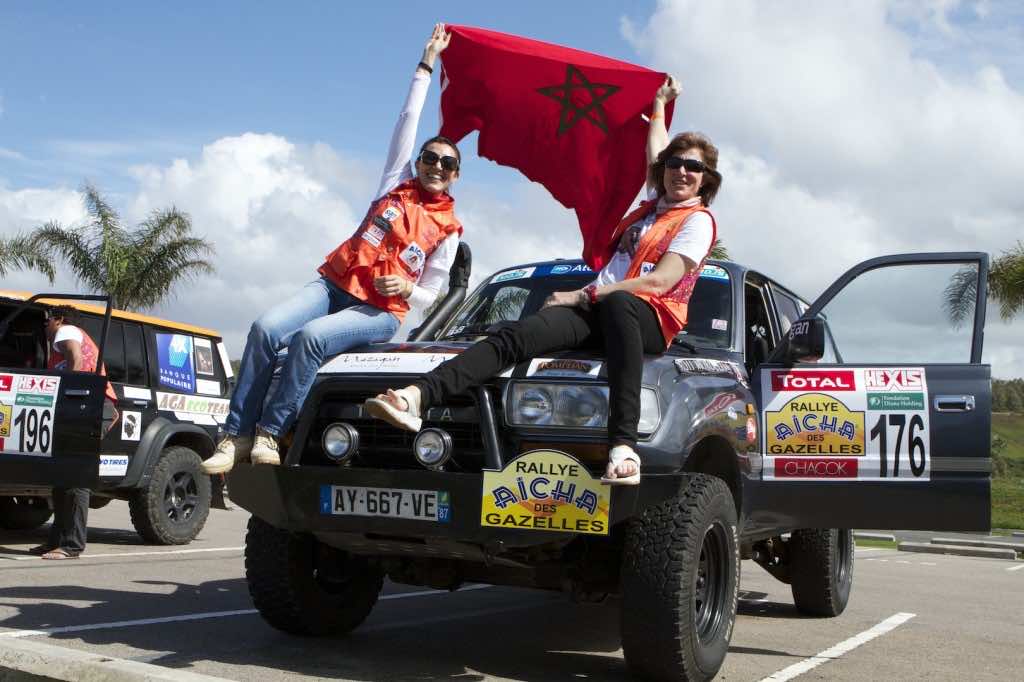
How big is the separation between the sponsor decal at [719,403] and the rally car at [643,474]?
14mm

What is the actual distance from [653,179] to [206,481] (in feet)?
20.6

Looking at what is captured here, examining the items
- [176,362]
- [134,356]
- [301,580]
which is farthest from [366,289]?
[176,362]

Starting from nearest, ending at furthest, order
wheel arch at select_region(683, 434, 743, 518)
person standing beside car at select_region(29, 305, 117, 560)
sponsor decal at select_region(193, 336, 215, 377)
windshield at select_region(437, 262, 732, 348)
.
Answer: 1. wheel arch at select_region(683, 434, 743, 518)
2. windshield at select_region(437, 262, 732, 348)
3. person standing beside car at select_region(29, 305, 117, 560)
4. sponsor decal at select_region(193, 336, 215, 377)

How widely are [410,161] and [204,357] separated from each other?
19.4ft

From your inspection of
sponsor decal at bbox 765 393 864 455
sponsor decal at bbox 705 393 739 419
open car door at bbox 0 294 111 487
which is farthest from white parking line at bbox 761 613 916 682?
open car door at bbox 0 294 111 487

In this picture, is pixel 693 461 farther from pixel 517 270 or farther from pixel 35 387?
pixel 35 387

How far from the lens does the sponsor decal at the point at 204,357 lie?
10.6m

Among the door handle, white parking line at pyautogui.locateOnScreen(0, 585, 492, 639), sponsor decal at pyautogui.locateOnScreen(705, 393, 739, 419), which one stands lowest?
white parking line at pyautogui.locateOnScreen(0, 585, 492, 639)

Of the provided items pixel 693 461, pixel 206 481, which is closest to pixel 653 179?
pixel 693 461

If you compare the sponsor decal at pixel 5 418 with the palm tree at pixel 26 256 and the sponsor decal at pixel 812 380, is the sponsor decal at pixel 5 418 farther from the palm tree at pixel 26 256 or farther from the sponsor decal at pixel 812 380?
the palm tree at pixel 26 256

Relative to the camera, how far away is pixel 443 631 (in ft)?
19.8

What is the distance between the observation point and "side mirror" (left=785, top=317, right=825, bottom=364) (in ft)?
17.6

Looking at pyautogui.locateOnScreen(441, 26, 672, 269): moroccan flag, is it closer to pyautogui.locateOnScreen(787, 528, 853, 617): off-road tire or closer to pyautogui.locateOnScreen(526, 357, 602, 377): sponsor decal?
pyautogui.locateOnScreen(526, 357, 602, 377): sponsor decal

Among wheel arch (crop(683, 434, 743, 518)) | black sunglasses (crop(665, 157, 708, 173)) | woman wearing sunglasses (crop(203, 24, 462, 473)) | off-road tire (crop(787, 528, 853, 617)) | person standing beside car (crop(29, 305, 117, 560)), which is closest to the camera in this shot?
woman wearing sunglasses (crop(203, 24, 462, 473))
